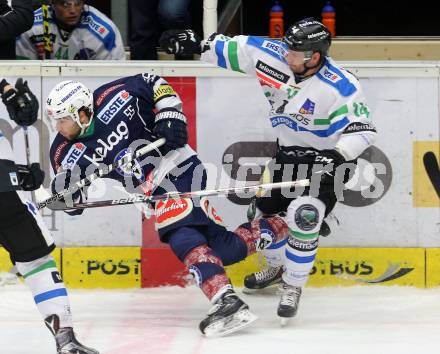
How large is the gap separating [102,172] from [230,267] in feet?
3.26

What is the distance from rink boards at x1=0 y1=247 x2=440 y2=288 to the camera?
614 centimetres

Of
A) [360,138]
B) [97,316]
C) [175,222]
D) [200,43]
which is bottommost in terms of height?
[97,316]

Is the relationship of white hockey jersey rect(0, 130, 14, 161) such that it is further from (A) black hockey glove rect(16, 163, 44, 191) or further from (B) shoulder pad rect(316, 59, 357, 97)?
(B) shoulder pad rect(316, 59, 357, 97)

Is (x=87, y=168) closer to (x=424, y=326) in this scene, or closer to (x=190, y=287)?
(x=190, y=287)

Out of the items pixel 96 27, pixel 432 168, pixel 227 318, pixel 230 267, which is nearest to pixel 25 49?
pixel 96 27

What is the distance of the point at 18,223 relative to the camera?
4.83 metres

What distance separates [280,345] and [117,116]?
132 cm

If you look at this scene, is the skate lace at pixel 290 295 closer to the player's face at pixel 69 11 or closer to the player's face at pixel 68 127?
the player's face at pixel 68 127

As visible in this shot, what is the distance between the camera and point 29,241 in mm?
4832

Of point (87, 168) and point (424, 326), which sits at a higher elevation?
point (87, 168)

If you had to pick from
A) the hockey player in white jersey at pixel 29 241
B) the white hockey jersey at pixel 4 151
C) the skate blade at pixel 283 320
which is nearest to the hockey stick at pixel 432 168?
the skate blade at pixel 283 320

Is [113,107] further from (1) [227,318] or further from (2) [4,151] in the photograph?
(1) [227,318]

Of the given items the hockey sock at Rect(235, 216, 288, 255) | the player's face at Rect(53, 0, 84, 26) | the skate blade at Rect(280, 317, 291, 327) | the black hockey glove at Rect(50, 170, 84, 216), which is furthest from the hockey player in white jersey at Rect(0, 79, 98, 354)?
the player's face at Rect(53, 0, 84, 26)

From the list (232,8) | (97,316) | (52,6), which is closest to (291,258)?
(97,316)
